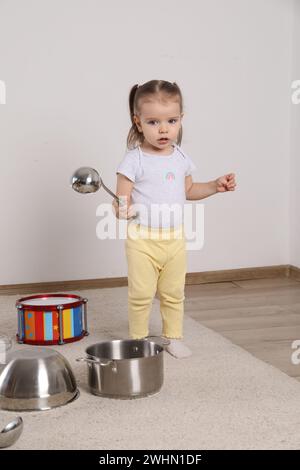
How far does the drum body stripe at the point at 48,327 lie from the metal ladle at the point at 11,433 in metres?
0.63

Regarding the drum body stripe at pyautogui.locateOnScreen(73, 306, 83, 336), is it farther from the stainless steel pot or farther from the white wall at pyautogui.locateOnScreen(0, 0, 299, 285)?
the white wall at pyautogui.locateOnScreen(0, 0, 299, 285)

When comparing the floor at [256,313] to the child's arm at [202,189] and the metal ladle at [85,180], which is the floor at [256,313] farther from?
the metal ladle at [85,180]

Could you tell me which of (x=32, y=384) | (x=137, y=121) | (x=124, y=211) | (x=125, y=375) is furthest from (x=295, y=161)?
(x=32, y=384)

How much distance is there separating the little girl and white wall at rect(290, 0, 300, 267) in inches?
36.4

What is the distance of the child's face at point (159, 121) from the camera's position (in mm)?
1808

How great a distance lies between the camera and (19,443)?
1.30m

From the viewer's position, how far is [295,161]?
2.76m

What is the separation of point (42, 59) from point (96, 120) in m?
0.27

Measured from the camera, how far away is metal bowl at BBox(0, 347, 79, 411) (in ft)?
4.82

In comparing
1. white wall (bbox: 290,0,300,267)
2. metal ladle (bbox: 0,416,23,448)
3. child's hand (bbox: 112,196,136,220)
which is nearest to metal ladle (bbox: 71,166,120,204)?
child's hand (bbox: 112,196,136,220)

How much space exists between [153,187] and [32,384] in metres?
0.61
